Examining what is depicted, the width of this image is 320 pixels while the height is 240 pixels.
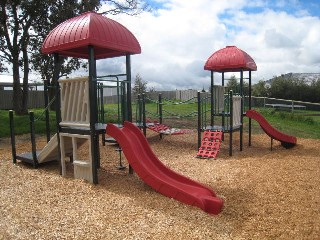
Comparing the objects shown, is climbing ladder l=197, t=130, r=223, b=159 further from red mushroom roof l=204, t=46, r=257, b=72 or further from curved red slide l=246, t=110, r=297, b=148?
red mushroom roof l=204, t=46, r=257, b=72

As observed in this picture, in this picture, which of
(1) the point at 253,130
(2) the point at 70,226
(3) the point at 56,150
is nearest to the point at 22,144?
(3) the point at 56,150

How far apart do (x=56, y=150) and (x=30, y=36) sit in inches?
433

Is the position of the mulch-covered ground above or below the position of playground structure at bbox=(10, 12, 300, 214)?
below

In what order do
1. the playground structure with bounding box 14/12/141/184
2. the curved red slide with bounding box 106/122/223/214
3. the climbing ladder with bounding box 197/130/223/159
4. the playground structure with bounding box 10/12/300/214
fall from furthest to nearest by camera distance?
the climbing ladder with bounding box 197/130/223/159 → the playground structure with bounding box 14/12/141/184 → the playground structure with bounding box 10/12/300/214 → the curved red slide with bounding box 106/122/223/214

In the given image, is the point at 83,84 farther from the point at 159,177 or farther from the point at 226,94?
the point at 226,94

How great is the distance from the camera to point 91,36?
5.81 m

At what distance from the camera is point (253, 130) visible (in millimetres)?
14688

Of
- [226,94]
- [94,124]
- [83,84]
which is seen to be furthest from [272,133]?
[83,84]

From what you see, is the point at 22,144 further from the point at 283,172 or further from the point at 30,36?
the point at 283,172

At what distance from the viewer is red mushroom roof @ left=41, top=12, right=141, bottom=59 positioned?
19.4 feet

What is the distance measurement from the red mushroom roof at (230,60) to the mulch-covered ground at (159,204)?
12.3 feet

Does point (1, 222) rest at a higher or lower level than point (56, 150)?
lower

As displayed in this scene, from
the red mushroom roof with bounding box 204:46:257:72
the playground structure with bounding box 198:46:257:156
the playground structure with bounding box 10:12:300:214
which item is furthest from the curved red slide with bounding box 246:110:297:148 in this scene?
the playground structure with bounding box 10:12:300:214

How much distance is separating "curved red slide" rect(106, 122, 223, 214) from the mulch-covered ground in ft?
0.45
